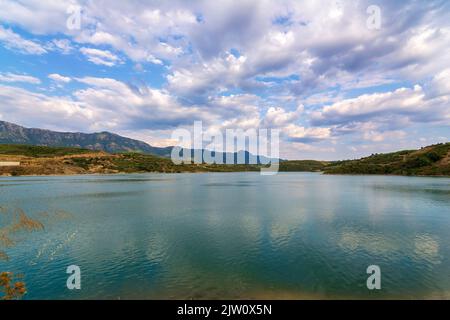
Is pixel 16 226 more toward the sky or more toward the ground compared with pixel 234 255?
more toward the sky

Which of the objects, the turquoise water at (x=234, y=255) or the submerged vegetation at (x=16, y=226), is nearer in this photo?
the turquoise water at (x=234, y=255)

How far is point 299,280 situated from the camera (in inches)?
1233

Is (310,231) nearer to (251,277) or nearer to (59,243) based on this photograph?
(251,277)

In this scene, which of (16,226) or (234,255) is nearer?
(234,255)

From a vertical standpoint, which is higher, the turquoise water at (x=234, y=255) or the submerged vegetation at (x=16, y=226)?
the submerged vegetation at (x=16, y=226)

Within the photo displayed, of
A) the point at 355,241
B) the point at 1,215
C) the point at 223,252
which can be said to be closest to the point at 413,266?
the point at 355,241

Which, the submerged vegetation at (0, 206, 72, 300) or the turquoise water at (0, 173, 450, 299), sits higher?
the submerged vegetation at (0, 206, 72, 300)

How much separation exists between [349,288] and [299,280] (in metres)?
5.81

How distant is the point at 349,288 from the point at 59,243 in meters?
48.5

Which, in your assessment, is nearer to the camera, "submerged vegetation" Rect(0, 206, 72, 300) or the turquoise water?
the turquoise water

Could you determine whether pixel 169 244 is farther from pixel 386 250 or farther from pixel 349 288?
pixel 386 250
